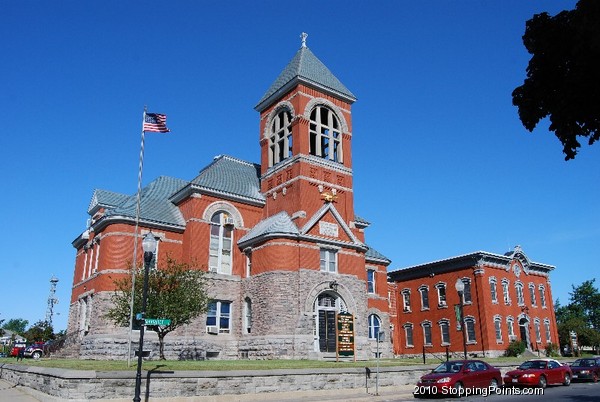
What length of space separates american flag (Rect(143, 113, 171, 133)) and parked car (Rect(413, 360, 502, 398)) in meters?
18.6

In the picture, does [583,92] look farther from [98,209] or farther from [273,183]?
[98,209]

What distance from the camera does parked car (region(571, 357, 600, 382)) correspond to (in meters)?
27.5

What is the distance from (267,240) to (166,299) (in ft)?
31.0

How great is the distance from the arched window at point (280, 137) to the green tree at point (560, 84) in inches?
1096

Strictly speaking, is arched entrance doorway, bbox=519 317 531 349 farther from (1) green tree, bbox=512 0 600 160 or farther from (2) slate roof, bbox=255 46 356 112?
(1) green tree, bbox=512 0 600 160

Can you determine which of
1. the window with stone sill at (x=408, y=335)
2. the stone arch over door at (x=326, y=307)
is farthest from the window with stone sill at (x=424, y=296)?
the stone arch over door at (x=326, y=307)

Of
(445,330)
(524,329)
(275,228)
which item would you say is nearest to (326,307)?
(275,228)

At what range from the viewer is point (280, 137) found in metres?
39.9

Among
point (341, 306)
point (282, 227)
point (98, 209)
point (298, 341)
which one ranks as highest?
point (98, 209)

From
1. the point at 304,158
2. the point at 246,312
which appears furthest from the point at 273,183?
the point at 246,312

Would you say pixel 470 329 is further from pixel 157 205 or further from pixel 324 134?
pixel 157 205

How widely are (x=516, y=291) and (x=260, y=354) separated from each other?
31940 mm

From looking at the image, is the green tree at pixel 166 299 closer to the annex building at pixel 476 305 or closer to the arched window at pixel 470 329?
the annex building at pixel 476 305

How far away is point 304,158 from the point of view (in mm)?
36312
